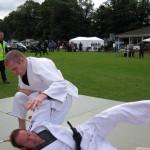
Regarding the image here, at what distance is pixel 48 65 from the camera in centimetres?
385

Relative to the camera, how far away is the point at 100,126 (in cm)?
353

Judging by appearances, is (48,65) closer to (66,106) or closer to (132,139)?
(66,106)

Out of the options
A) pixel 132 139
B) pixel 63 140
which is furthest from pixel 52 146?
pixel 132 139

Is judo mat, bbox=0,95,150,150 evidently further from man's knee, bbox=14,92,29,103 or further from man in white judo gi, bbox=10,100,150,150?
man in white judo gi, bbox=10,100,150,150

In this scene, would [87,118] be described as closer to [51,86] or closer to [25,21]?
[51,86]

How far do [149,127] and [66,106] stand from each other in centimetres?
189

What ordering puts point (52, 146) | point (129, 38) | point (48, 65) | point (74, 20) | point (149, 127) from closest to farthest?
1. point (52, 146)
2. point (48, 65)
3. point (149, 127)
4. point (129, 38)
5. point (74, 20)

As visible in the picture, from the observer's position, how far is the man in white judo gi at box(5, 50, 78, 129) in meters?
3.60

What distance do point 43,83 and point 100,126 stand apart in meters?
0.95

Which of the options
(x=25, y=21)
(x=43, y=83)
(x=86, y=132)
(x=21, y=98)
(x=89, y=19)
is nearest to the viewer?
(x=86, y=132)

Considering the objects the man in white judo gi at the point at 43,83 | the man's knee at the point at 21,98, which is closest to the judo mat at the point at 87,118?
the man's knee at the point at 21,98

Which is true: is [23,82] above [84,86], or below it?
above

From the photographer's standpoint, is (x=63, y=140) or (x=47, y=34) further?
(x=47, y=34)

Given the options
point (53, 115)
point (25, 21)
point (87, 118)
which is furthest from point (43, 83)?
point (25, 21)
